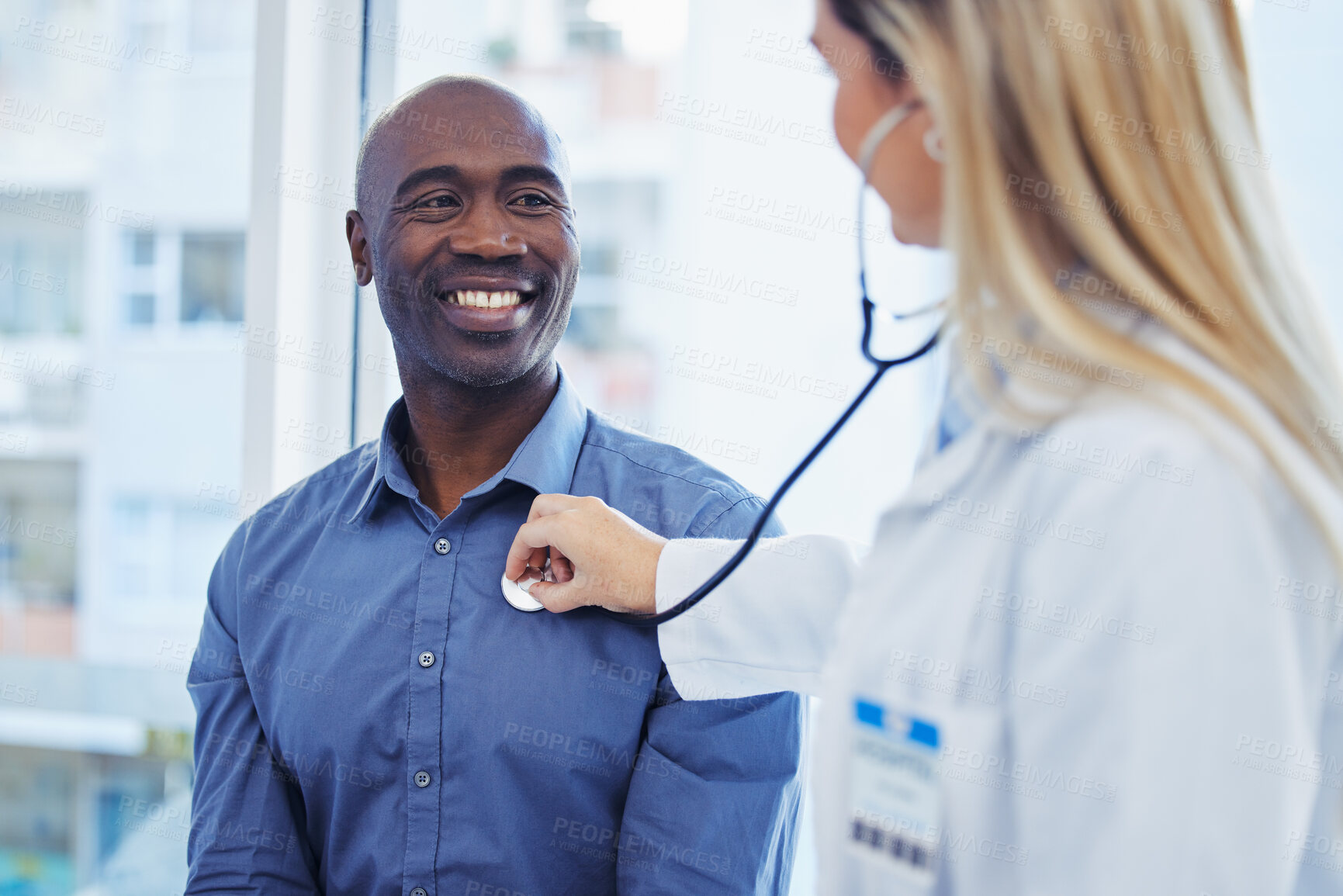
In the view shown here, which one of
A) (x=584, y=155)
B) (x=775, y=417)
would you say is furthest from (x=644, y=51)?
(x=775, y=417)

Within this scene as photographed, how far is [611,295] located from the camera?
1.66m

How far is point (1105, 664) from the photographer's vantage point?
0.55 meters

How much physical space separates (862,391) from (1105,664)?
1.10ft

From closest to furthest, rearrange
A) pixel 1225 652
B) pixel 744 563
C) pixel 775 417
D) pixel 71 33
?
pixel 1225 652, pixel 744 563, pixel 775 417, pixel 71 33

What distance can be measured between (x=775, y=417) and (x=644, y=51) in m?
0.71

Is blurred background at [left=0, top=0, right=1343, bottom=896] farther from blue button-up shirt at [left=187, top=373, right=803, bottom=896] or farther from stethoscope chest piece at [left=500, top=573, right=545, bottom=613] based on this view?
stethoscope chest piece at [left=500, top=573, right=545, bottom=613]

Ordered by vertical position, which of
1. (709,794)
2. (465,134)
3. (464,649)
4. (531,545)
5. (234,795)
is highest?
A: (465,134)

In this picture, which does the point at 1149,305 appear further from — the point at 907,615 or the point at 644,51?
the point at 644,51

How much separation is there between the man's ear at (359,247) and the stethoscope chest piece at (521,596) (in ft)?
1.58

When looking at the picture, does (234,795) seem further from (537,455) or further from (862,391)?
(862,391)

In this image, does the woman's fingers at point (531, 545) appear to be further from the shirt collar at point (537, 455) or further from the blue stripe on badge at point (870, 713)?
the blue stripe on badge at point (870, 713)

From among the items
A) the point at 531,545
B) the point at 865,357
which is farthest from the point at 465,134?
the point at 865,357

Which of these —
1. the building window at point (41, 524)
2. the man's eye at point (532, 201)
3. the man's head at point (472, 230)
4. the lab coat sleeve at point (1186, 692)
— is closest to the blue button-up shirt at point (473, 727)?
the man's head at point (472, 230)

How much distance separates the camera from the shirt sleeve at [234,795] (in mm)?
1102
